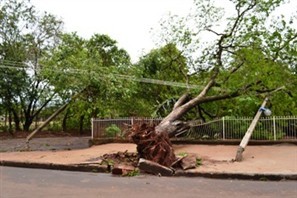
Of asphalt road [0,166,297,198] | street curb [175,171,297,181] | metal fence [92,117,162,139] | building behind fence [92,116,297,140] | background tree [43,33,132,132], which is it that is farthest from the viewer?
metal fence [92,117,162,139]

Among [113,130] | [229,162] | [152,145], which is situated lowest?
[229,162]

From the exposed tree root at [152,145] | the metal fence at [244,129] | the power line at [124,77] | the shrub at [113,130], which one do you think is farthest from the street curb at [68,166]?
the metal fence at [244,129]

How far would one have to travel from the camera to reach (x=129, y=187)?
313 inches

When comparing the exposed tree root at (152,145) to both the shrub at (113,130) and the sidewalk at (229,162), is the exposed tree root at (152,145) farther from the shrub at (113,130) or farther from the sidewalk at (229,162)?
the shrub at (113,130)

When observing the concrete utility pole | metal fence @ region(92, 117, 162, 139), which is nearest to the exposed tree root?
the concrete utility pole

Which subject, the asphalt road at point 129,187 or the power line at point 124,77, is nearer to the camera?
the asphalt road at point 129,187

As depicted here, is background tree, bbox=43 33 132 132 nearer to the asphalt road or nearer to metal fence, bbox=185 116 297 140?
metal fence, bbox=185 116 297 140

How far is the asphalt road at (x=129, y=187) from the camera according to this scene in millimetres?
7104

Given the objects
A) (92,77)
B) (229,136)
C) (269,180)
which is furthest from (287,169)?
(92,77)

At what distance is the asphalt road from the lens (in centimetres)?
710

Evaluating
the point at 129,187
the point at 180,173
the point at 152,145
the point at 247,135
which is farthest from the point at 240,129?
the point at 129,187

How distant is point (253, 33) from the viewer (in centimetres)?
1603

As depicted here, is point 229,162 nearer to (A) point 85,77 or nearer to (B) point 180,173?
(B) point 180,173

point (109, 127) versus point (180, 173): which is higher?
point (109, 127)
